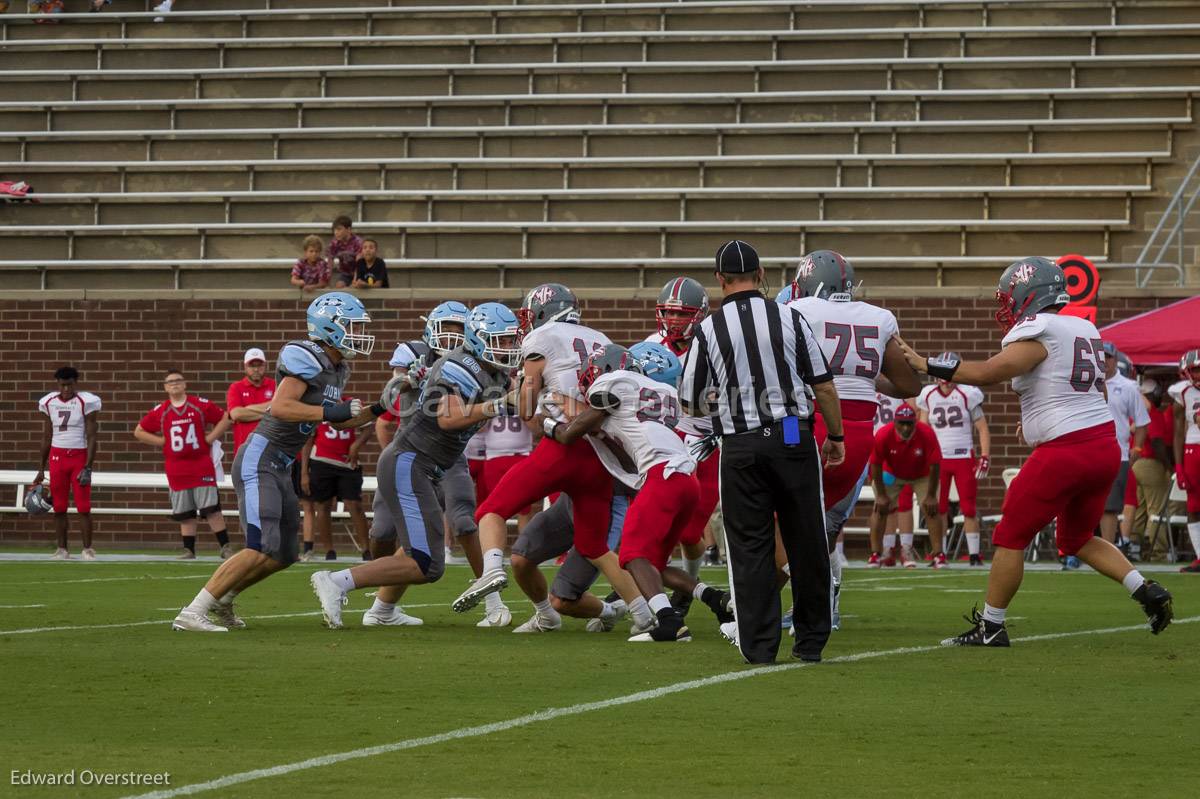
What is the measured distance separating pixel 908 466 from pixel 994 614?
29.2 ft

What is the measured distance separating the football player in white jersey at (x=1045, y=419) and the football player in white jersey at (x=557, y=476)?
1.76m

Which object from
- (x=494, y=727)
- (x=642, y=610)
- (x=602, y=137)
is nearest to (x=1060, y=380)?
(x=642, y=610)

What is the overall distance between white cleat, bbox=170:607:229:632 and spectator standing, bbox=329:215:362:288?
37.2ft

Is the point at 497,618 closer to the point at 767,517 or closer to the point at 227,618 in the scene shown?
the point at 227,618

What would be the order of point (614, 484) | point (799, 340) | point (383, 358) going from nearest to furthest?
point (799, 340) < point (614, 484) < point (383, 358)

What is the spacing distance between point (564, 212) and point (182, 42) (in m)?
6.49

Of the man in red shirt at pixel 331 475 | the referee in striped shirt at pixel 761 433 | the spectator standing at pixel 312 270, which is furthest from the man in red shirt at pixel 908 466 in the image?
the referee in striped shirt at pixel 761 433

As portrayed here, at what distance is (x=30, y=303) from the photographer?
21.0 m

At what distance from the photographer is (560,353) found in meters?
9.32

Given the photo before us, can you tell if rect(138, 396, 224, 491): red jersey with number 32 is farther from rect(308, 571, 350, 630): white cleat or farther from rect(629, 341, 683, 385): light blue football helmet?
rect(629, 341, 683, 385): light blue football helmet

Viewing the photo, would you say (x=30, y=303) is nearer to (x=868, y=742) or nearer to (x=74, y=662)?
(x=74, y=662)

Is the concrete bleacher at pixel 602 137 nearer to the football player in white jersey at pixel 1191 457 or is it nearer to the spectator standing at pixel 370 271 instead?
the spectator standing at pixel 370 271

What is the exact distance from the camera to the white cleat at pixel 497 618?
1003 centimetres

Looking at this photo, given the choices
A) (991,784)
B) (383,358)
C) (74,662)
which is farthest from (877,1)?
(991,784)
